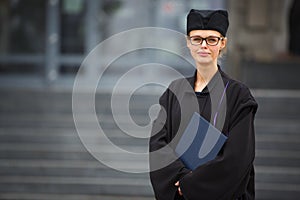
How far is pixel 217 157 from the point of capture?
102 inches

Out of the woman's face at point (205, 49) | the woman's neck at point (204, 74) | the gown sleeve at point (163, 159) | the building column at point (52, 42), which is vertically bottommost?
the building column at point (52, 42)

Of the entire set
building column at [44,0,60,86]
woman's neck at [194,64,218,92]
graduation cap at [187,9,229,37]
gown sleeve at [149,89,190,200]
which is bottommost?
building column at [44,0,60,86]

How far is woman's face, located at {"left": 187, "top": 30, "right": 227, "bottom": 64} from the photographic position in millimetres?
2629

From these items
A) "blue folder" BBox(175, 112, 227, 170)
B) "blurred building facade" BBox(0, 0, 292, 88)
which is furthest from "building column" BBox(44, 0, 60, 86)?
"blue folder" BBox(175, 112, 227, 170)

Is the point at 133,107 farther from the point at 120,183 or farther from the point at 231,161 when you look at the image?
the point at 231,161

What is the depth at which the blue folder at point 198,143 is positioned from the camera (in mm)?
2607

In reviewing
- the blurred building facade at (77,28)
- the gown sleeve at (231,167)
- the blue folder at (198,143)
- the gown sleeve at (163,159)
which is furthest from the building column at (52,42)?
the gown sleeve at (231,167)

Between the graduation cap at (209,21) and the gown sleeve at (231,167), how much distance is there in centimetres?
33

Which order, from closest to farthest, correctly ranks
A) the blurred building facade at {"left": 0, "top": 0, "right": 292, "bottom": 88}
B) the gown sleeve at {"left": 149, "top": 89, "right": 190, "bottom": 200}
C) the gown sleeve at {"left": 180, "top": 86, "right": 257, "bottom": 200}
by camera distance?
the gown sleeve at {"left": 180, "top": 86, "right": 257, "bottom": 200}, the gown sleeve at {"left": 149, "top": 89, "right": 190, "bottom": 200}, the blurred building facade at {"left": 0, "top": 0, "right": 292, "bottom": 88}

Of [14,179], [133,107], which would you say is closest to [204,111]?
[14,179]

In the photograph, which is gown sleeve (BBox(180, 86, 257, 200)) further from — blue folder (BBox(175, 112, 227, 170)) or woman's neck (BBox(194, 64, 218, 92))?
woman's neck (BBox(194, 64, 218, 92))

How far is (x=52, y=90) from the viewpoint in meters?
9.45

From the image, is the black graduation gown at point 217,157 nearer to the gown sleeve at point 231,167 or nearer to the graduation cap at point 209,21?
the gown sleeve at point 231,167

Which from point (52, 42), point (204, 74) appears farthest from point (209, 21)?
point (52, 42)
